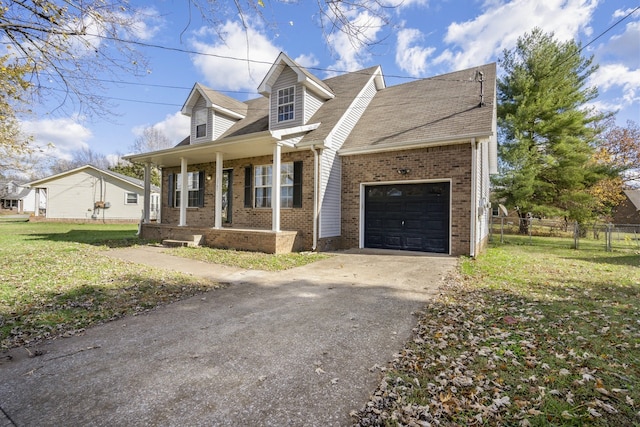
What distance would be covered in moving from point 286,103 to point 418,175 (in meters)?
6.31

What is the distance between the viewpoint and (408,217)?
33.6 feet

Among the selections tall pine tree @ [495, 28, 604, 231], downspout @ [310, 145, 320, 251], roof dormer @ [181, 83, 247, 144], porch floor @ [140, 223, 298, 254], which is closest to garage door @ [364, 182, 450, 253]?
downspout @ [310, 145, 320, 251]

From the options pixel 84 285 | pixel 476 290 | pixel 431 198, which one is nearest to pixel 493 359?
pixel 476 290

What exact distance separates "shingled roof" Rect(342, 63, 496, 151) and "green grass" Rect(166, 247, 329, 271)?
173 inches

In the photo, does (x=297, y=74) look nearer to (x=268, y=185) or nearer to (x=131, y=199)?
(x=268, y=185)

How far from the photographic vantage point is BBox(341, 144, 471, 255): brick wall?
9.09 meters

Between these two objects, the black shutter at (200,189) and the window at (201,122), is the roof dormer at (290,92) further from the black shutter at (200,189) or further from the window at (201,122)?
the black shutter at (200,189)

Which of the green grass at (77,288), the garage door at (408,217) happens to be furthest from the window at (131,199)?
the garage door at (408,217)

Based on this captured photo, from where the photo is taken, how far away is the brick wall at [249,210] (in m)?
10.2

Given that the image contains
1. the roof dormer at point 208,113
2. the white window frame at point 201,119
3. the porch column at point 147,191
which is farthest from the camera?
the white window frame at point 201,119

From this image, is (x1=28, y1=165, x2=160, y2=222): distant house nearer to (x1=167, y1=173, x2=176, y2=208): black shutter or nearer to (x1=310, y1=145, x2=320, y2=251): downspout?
(x1=167, y1=173, x2=176, y2=208): black shutter

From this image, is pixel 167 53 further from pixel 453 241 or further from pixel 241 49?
pixel 453 241

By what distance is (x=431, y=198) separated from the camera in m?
9.74

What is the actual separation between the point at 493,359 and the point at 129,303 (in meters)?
5.08
